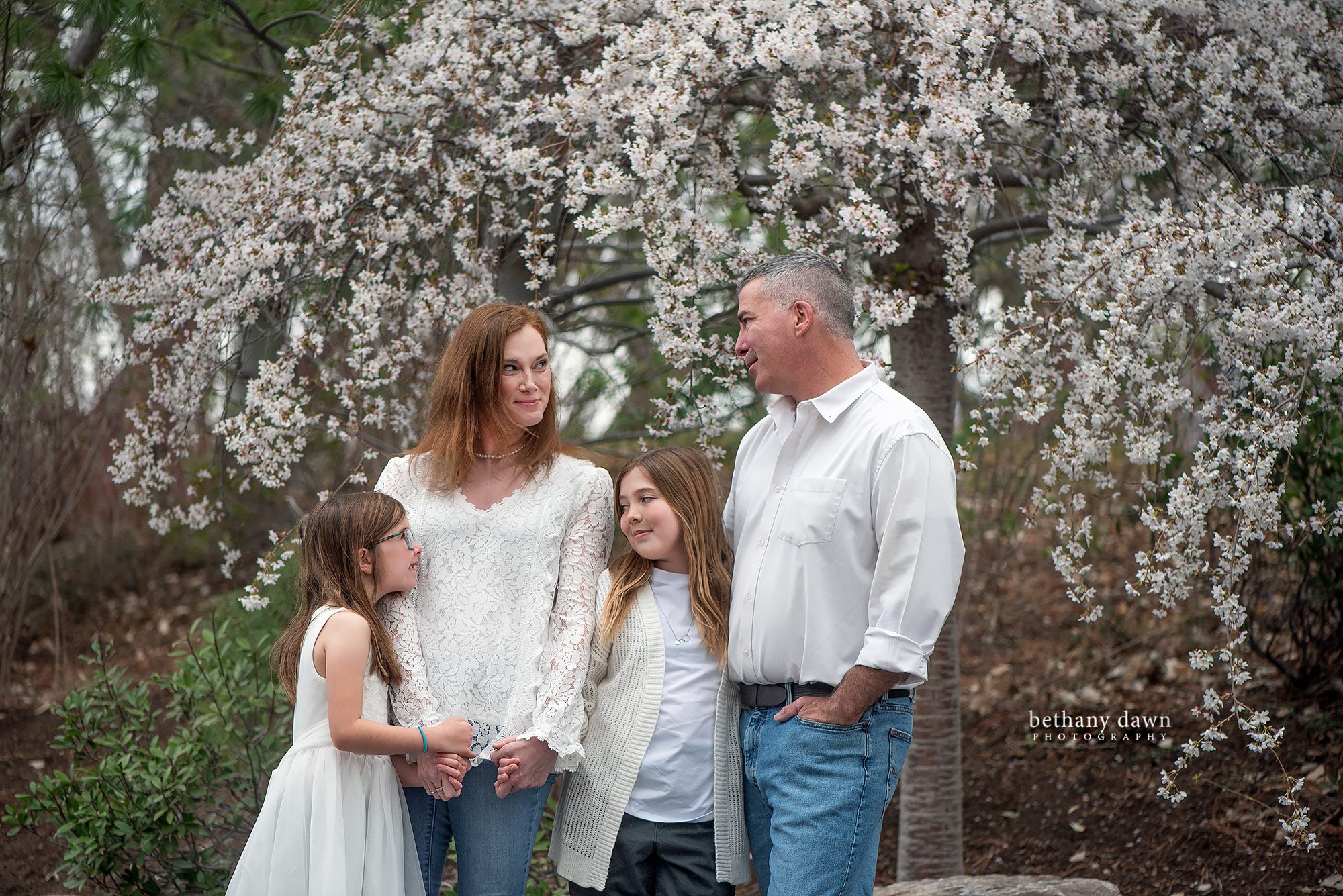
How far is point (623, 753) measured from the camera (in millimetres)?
2420

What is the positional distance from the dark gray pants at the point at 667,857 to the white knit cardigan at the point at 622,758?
27mm

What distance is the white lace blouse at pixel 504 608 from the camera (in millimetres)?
2396

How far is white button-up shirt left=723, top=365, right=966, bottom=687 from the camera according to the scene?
217 centimetres

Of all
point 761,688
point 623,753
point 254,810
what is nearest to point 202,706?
point 254,810

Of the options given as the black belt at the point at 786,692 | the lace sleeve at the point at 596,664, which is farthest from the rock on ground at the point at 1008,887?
the lace sleeve at the point at 596,664

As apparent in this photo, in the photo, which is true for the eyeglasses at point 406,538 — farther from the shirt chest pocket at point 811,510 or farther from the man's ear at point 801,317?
the man's ear at point 801,317

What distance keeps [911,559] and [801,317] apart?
58cm

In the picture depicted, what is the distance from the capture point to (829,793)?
7.30 ft

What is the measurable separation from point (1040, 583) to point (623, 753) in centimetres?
504

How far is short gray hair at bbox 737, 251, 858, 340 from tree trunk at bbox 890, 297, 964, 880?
1349 millimetres

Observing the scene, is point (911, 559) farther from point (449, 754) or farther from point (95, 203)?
point (95, 203)

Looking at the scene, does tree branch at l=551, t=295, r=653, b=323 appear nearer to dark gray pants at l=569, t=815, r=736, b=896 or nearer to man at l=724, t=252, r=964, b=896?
man at l=724, t=252, r=964, b=896

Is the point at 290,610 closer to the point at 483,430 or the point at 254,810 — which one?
the point at 254,810

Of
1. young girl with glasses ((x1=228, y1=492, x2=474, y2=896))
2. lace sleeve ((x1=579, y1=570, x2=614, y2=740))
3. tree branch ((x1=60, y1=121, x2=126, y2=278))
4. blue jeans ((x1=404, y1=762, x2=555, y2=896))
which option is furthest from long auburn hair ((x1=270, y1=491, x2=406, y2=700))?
tree branch ((x1=60, y1=121, x2=126, y2=278))
